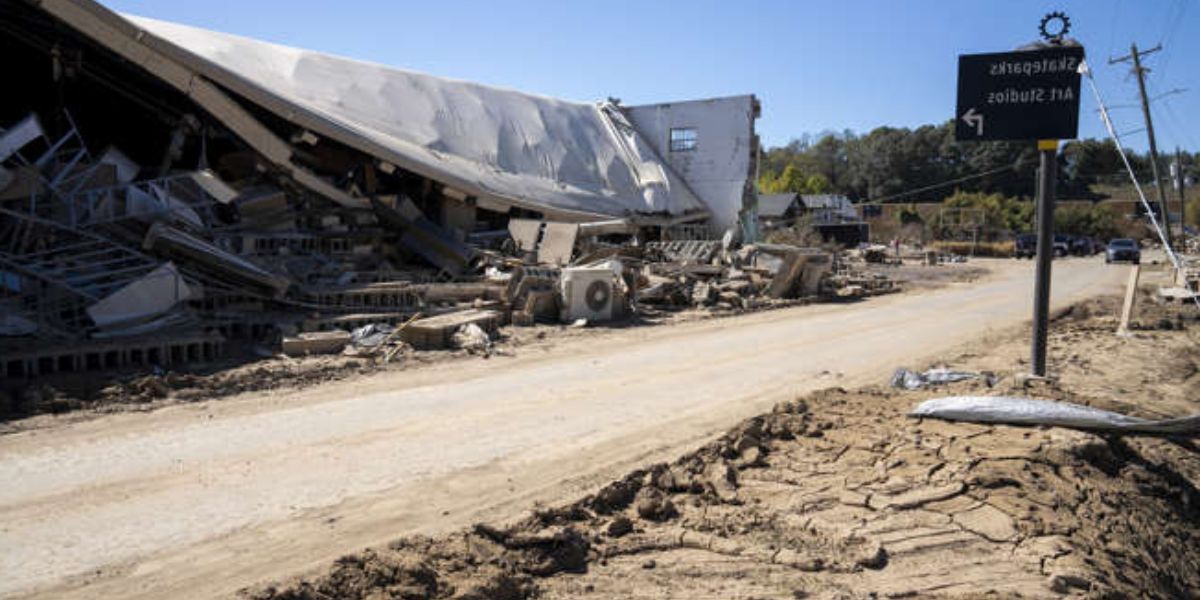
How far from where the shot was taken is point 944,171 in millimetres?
94625

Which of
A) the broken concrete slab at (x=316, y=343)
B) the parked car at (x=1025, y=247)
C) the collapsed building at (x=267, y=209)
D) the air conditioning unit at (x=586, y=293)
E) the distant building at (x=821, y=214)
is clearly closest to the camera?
the broken concrete slab at (x=316, y=343)

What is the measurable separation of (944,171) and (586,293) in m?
89.9

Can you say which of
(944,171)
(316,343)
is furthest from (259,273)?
(944,171)

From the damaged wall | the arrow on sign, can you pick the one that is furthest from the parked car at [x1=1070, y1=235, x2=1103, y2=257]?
the arrow on sign

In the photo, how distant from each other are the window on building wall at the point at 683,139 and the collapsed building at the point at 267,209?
226 inches

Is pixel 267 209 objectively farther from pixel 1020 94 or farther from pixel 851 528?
pixel 851 528

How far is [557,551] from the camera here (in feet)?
15.6

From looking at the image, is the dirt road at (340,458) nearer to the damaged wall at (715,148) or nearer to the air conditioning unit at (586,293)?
the air conditioning unit at (586,293)

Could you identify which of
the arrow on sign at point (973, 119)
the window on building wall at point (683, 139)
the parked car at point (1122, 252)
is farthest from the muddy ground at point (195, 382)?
the parked car at point (1122, 252)

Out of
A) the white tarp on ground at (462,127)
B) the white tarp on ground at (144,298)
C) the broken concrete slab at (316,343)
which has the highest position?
the white tarp on ground at (462,127)

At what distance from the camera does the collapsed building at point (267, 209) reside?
474 inches

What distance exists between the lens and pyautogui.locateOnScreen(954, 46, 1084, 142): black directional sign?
26.6 feet

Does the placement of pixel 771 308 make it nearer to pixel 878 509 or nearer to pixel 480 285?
pixel 480 285

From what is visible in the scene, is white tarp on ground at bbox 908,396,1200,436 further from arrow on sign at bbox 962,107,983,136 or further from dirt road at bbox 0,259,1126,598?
arrow on sign at bbox 962,107,983,136
